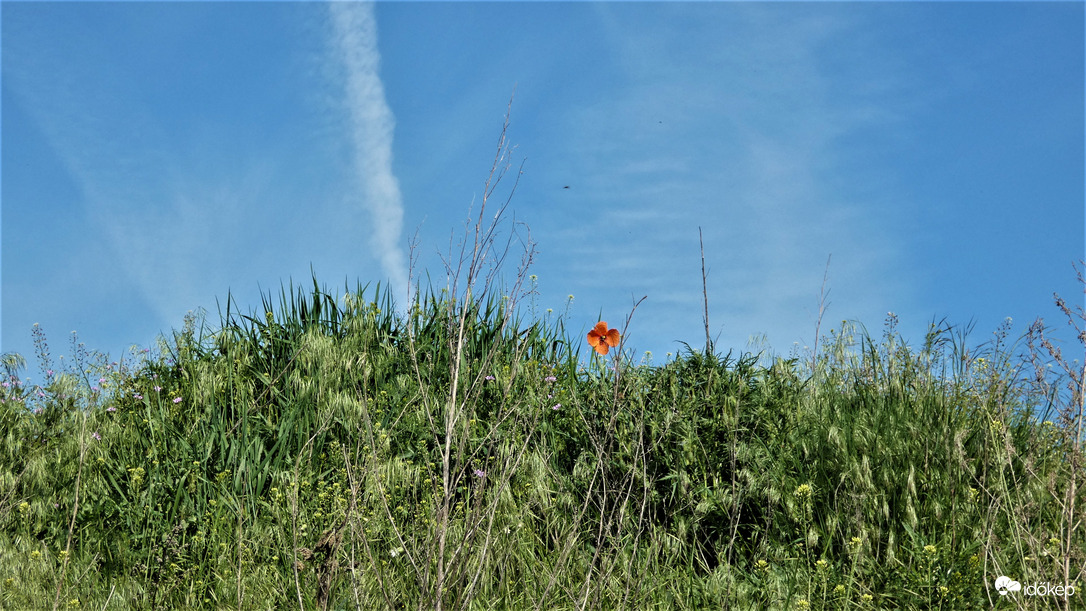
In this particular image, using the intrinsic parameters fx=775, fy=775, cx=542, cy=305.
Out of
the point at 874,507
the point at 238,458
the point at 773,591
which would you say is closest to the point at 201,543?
the point at 238,458

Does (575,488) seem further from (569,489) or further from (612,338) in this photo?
(612,338)

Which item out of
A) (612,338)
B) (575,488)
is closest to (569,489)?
(575,488)

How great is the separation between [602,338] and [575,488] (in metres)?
1.98

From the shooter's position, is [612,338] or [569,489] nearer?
[569,489]

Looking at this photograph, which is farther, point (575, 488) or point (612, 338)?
point (612, 338)

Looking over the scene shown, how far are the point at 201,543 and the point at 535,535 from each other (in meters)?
1.88

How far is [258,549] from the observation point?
14.0 ft

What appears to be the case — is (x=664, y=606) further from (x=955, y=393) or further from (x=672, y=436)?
(x=955, y=393)

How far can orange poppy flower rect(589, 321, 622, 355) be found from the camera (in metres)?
6.15

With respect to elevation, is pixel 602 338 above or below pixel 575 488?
above

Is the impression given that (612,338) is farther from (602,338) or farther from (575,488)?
(575,488)

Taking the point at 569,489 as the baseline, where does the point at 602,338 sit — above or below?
above

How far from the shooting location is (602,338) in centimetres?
621

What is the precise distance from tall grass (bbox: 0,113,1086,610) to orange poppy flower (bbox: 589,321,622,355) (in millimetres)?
384
